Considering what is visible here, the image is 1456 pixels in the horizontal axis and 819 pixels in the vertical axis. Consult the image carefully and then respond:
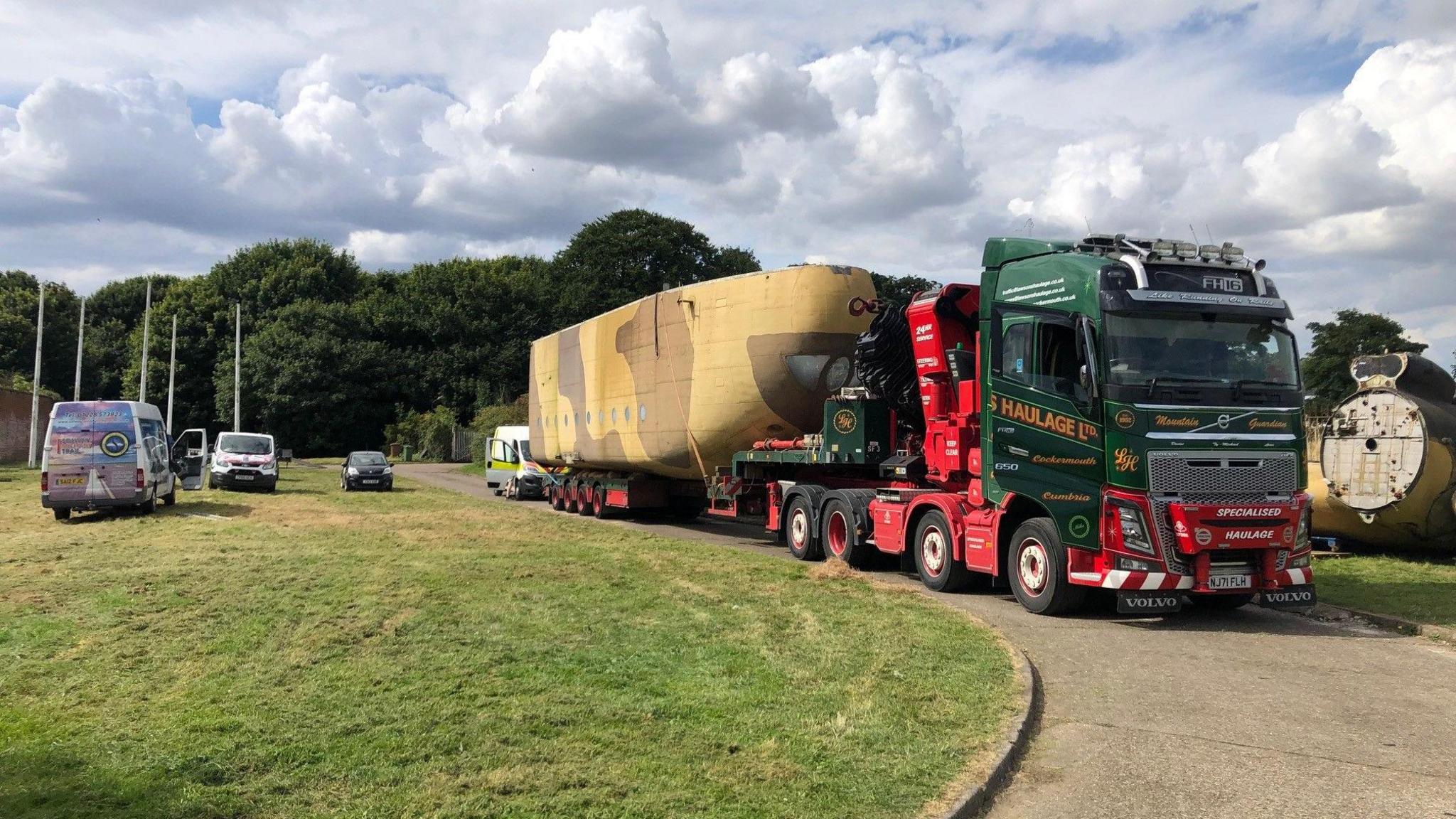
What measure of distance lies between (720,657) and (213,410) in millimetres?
68917

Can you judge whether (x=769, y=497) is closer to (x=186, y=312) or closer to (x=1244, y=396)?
(x=1244, y=396)

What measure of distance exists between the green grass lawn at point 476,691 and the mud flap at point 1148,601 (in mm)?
1505

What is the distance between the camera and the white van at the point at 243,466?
27.2 meters

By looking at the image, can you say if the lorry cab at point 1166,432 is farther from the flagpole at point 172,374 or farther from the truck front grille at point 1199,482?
the flagpole at point 172,374

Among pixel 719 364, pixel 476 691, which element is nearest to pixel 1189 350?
pixel 476 691

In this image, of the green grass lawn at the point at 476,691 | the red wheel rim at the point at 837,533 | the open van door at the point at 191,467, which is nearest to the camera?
the green grass lawn at the point at 476,691

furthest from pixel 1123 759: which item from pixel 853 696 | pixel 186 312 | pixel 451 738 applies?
pixel 186 312

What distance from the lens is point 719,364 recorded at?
16156 mm

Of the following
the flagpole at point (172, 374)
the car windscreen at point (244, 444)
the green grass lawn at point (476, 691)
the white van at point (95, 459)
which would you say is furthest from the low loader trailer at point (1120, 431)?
the flagpole at point (172, 374)

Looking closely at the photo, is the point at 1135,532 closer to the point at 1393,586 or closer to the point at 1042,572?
the point at 1042,572

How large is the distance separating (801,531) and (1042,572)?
17.7 feet

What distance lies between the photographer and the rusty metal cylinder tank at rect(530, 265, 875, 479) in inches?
595

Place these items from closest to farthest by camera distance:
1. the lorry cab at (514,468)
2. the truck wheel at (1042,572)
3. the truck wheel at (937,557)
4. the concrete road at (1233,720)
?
the concrete road at (1233,720) < the truck wheel at (1042,572) < the truck wheel at (937,557) < the lorry cab at (514,468)

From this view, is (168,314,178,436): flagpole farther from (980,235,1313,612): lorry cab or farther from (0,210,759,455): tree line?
(980,235,1313,612): lorry cab
